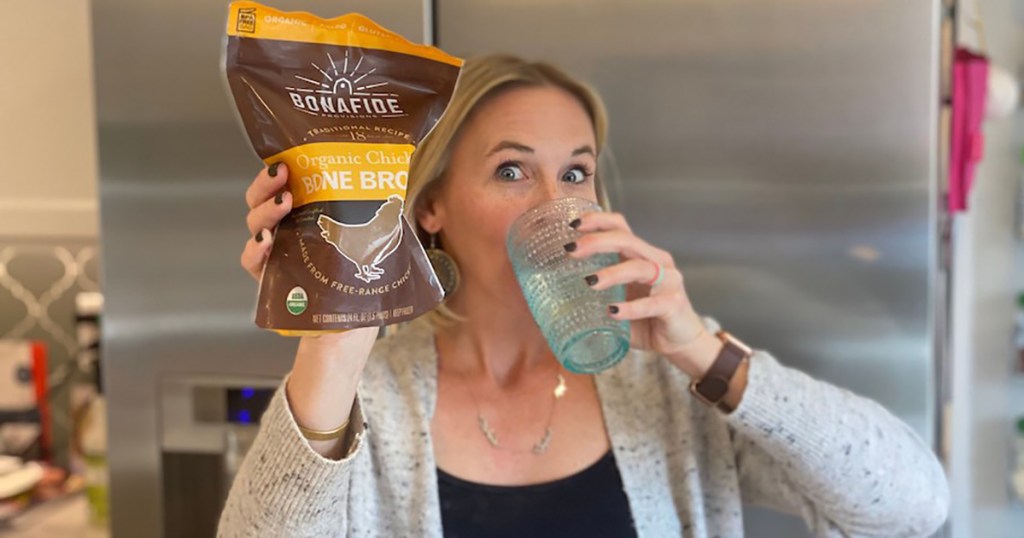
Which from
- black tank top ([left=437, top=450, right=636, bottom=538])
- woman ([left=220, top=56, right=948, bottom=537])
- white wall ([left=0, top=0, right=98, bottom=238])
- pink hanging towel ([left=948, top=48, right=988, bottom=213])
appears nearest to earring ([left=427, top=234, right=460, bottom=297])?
woman ([left=220, top=56, right=948, bottom=537])

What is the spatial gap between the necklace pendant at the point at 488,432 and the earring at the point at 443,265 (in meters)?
0.17

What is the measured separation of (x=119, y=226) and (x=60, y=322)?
0.74 metres

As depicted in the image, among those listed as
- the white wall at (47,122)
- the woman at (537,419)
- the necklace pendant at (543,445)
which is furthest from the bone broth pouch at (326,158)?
the white wall at (47,122)

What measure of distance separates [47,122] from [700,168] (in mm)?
1355

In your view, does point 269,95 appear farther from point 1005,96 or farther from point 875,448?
point 1005,96

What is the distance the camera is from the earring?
105 cm

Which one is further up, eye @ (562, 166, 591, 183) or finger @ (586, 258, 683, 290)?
eye @ (562, 166, 591, 183)

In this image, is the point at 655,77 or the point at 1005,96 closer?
the point at 655,77

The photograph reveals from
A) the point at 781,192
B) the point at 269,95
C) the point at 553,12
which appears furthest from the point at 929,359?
the point at 269,95

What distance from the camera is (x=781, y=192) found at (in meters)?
1.06

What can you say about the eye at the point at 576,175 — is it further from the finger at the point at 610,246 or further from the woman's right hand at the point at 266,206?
the woman's right hand at the point at 266,206

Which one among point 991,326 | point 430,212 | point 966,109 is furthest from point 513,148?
point 991,326

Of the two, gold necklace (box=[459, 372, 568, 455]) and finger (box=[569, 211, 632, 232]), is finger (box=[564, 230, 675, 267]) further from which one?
gold necklace (box=[459, 372, 568, 455])

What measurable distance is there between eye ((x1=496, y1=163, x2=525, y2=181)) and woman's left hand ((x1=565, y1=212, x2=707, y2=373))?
14 centimetres
